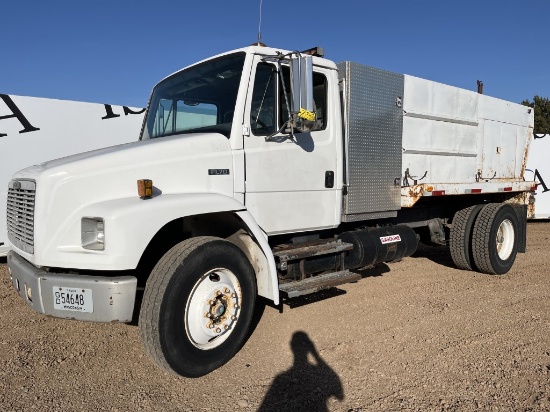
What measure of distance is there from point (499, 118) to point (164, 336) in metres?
5.95

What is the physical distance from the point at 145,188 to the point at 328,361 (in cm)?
200

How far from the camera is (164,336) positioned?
2.98 metres

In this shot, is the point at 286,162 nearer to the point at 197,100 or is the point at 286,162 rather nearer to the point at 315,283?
the point at 197,100

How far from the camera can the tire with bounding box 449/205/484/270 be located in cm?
628

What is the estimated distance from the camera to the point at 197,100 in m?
4.15

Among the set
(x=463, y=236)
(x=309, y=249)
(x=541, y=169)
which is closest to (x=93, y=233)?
(x=309, y=249)

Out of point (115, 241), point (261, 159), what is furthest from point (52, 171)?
point (261, 159)

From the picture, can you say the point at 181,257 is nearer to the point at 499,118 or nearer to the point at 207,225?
the point at 207,225

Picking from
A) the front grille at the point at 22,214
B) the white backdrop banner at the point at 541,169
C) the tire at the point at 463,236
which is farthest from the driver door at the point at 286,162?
the white backdrop banner at the point at 541,169

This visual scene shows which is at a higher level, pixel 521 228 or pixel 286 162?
pixel 286 162

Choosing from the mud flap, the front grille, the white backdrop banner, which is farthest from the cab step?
the white backdrop banner

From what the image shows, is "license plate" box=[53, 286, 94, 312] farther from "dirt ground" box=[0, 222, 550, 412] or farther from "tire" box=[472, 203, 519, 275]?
"tire" box=[472, 203, 519, 275]

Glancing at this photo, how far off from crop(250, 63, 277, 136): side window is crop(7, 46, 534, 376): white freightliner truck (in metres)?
0.01

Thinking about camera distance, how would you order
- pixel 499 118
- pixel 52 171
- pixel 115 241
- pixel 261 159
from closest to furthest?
pixel 115 241, pixel 52 171, pixel 261 159, pixel 499 118
